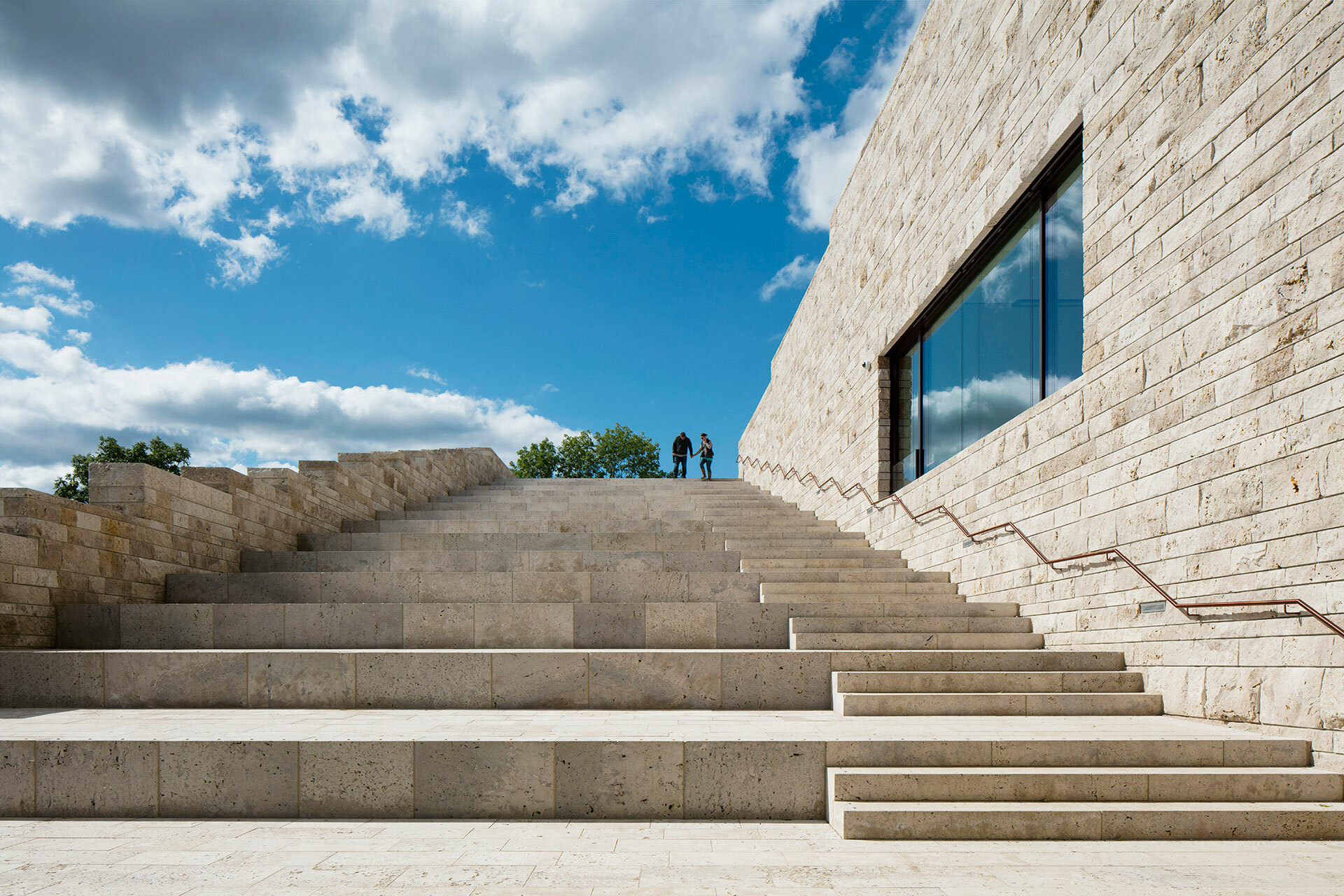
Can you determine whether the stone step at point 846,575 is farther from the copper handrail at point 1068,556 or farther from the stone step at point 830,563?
the copper handrail at point 1068,556

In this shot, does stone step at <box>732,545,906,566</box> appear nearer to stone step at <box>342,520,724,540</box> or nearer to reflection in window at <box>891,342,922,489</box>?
stone step at <box>342,520,724,540</box>

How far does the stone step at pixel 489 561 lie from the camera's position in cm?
861

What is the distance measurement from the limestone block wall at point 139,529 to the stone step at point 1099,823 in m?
6.76

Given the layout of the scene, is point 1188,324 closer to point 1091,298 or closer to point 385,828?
point 1091,298

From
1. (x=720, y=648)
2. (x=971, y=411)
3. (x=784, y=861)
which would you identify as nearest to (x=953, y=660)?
(x=720, y=648)

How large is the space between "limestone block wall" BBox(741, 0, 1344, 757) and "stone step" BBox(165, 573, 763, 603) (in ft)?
10.1

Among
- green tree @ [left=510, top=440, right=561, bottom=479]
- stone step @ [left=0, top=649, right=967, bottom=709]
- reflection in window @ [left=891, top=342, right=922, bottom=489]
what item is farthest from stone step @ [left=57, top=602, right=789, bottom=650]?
green tree @ [left=510, top=440, right=561, bottom=479]

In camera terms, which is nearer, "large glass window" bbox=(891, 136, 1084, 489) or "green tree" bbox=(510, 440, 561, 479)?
"large glass window" bbox=(891, 136, 1084, 489)

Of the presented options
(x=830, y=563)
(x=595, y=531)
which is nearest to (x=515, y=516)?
(x=595, y=531)

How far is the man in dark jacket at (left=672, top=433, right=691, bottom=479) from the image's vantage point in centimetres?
2550

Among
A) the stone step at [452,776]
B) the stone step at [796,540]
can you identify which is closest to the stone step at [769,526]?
the stone step at [796,540]

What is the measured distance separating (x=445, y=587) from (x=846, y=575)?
14.3 ft

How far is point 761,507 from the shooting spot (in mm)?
14859

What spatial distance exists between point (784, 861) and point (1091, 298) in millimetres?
5423
